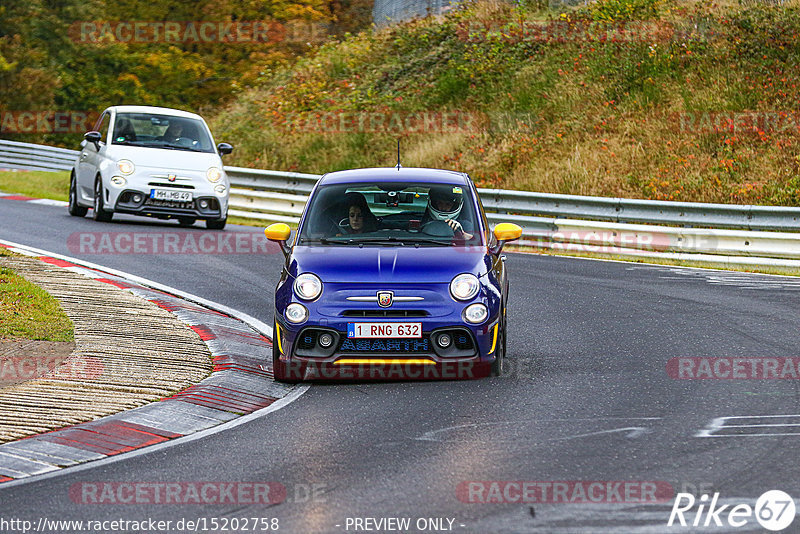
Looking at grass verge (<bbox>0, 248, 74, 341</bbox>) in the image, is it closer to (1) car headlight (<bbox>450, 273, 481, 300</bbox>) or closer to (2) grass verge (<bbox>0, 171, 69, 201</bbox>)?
(1) car headlight (<bbox>450, 273, 481, 300</bbox>)

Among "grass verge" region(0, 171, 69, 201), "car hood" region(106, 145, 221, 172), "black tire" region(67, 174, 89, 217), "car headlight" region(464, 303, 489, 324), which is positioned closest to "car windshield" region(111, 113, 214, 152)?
"car hood" region(106, 145, 221, 172)

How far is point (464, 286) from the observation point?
9180 millimetres

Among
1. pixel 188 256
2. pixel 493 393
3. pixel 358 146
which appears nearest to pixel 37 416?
pixel 493 393

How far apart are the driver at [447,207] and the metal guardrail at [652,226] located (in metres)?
8.93

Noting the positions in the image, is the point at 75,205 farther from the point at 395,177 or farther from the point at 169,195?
the point at 395,177

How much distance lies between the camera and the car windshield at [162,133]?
2005 centimetres

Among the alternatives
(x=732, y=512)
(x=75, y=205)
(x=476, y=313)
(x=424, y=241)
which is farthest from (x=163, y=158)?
(x=732, y=512)

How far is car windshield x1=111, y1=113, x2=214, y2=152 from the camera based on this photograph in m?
20.0

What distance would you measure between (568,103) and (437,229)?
62.8ft

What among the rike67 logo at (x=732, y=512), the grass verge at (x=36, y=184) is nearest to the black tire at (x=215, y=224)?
the grass verge at (x=36, y=184)

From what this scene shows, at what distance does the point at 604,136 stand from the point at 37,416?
2005cm

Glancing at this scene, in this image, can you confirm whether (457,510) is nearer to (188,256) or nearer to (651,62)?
(188,256)

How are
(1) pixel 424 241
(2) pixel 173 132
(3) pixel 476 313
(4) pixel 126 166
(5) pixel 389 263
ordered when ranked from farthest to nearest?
(2) pixel 173 132 → (4) pixel 126 166 → (1) pixel 424 241 → (5) pixel 389 263 → (3) pixel 476 313

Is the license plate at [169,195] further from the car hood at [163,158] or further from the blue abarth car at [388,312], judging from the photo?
the blue abarth car at [388,312]
